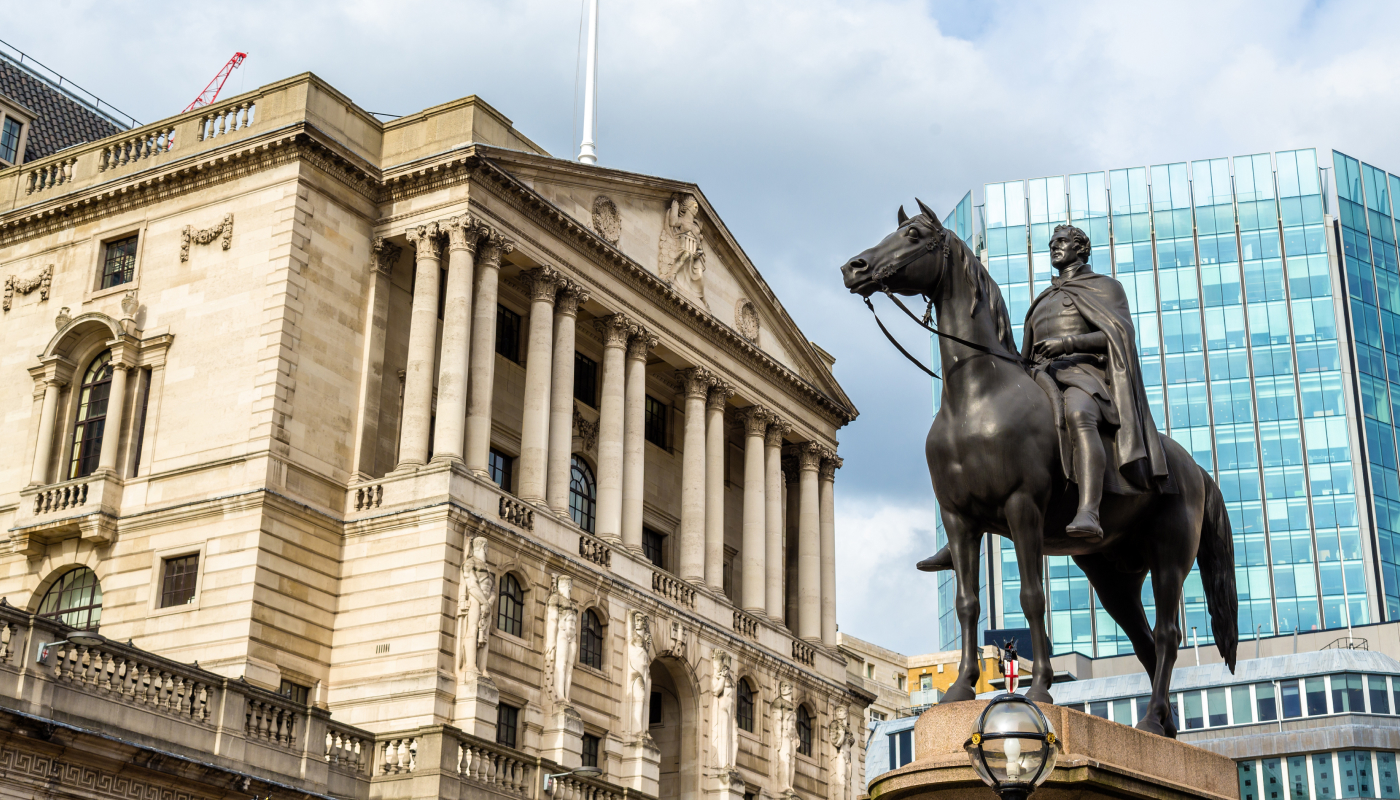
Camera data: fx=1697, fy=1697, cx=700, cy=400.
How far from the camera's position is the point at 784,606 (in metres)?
64.1

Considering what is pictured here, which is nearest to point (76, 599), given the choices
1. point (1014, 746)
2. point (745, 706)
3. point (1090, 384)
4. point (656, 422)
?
point (656, 422)

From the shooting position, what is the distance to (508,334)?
2146 inches

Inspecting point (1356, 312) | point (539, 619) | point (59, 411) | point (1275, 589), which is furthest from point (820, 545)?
point (1356, 312)

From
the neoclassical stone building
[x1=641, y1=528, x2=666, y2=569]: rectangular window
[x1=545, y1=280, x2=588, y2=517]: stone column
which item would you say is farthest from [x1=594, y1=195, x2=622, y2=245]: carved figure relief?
[x1=641, y1=528, x2=666, y2=569]: rectangular window

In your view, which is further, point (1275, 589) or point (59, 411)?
point (1275, 589)

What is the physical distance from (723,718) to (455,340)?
599 inches

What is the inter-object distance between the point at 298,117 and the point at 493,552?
13.6 meters

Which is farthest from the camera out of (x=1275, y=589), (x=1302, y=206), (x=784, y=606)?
(x=1302, y=206)

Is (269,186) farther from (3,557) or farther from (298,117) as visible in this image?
(3,557)

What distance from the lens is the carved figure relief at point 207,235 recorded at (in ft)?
160

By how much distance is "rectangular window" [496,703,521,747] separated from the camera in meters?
45.6

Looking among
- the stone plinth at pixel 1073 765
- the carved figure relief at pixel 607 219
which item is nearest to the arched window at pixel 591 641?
the carved figure relief at pixel 607 219

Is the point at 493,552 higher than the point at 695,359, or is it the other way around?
the point at 695,359

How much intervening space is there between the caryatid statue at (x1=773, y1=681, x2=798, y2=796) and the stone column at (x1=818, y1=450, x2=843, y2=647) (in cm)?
536
